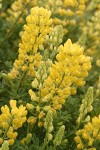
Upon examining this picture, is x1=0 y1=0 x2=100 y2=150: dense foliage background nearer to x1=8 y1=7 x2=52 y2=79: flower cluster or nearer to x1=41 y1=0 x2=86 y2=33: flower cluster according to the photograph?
x1=8 y1=7 x2=52 y2=79: flower cluster

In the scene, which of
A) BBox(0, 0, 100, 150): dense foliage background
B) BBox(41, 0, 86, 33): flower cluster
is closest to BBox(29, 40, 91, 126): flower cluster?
BBox(0, 0, 100, 150): dense foliage background

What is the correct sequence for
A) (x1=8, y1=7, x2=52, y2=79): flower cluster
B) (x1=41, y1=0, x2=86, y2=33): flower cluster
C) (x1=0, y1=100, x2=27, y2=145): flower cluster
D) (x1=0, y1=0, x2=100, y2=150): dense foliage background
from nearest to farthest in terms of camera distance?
(x1=0, y1=100, x2=27, y2=145): flower cluster < (x1=0, y1=0, x2=100, y2=150): dense foliage background < (x1=8, y1=7, x2=52, y2=79): flower cluster < (x1=41, y1=0, x2=86, y2=33): flower cluster

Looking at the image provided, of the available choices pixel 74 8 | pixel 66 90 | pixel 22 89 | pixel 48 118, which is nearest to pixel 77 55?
pixel 66 90

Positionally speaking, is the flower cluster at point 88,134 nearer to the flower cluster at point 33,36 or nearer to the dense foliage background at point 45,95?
the dense foliage background at point 45,95

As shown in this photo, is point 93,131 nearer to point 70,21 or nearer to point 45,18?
point 45,18

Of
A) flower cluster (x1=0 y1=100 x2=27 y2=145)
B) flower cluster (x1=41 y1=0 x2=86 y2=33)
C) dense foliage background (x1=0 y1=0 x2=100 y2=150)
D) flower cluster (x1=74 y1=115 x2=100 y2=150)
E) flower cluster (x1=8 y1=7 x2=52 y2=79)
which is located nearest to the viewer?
flower cluster (x1=0 y1=100 x2=27 y2=145)

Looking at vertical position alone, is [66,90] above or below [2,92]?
below

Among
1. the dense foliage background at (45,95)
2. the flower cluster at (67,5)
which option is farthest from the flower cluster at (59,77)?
the flower cluster at (67,5)
